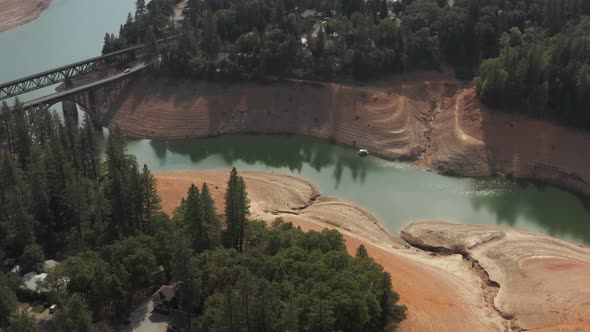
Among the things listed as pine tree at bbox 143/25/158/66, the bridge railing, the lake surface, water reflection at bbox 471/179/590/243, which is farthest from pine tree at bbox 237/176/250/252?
the bridge railing

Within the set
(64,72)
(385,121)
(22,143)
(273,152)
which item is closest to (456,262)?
(385,121)

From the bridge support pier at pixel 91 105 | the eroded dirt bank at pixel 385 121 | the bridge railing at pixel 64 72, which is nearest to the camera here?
the eroded dirt bank at pixel 385 121

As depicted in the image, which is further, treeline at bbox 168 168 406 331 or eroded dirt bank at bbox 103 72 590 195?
eroded dirt bank at bbox 103 72 590 195

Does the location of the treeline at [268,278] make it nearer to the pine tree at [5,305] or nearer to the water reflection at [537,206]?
the pine tree at [5,305]

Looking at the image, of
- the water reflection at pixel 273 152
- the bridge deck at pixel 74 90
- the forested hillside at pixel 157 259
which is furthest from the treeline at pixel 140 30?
the forested hillside at pixel 157 259

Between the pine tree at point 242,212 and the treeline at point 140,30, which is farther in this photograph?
the treeline at point 140,30

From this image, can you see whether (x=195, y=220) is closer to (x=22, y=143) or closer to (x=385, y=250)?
(x=385, y=250)

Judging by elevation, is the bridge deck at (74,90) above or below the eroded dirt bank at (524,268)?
above

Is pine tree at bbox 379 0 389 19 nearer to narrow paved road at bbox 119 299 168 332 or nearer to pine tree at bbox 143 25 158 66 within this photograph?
pine tree at bbox 143 25 158 66
